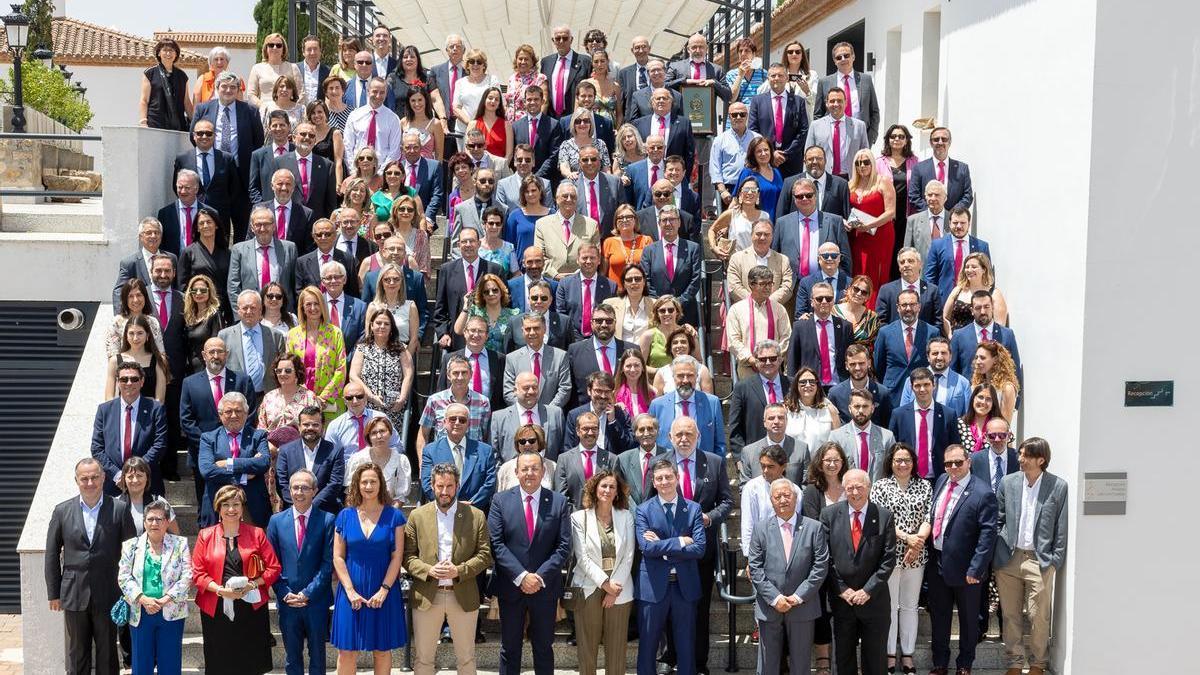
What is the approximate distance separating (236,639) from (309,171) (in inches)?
179

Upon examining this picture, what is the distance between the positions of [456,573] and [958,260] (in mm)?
5178

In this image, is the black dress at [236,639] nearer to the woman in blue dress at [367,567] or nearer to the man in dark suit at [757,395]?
the woman in blue dress at [367,567]

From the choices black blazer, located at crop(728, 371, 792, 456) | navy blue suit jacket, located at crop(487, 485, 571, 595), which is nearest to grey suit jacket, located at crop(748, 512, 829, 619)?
black blazer, located at crop(728, 371, 792, 456)

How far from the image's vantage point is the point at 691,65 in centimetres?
1451

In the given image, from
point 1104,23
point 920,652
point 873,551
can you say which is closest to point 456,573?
point 873,551

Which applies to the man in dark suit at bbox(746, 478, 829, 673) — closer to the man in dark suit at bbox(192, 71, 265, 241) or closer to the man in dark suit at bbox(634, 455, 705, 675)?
the man in dark suit at bbox(634, 455, 705, 675)

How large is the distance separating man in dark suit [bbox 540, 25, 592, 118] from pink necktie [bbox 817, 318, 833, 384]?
14.1 ft

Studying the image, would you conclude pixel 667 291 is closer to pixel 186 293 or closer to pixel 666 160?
pixel 666 160

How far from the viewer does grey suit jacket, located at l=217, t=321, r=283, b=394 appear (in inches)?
412

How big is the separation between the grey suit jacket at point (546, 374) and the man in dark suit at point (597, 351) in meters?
0.11

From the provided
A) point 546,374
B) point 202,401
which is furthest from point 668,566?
point 202,401

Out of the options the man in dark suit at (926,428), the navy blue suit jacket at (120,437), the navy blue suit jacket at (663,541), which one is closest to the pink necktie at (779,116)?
the man in dark suit at (926,428)

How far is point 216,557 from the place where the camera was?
9.14m

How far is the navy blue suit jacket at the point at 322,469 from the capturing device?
9617 millimetres
